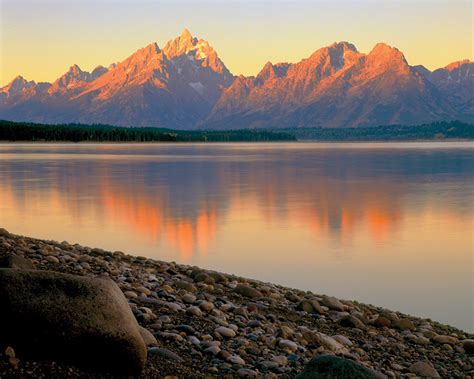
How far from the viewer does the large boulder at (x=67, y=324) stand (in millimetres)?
9742

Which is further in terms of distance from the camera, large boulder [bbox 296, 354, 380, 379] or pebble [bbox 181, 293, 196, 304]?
pebble [bbox 181, 293, 196, 304]

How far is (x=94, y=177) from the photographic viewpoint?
7619 centimetres

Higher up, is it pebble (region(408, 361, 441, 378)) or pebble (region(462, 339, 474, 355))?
pebble (region(408, 361, 441, 378))

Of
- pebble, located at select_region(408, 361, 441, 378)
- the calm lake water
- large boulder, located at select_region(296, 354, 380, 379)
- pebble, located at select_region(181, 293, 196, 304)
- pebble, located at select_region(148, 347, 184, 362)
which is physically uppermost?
large boulder, located at select_region(296, 354, 380, 379)

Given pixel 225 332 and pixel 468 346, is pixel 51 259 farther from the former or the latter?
pixel 468 346

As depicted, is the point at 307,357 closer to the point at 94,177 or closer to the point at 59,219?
the point at 59,219

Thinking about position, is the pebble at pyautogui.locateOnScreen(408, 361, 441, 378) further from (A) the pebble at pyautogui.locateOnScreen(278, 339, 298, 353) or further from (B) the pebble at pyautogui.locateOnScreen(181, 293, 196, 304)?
(B) the pebble at pyautogui.locateOnScreen(181, 293, 196, 304)

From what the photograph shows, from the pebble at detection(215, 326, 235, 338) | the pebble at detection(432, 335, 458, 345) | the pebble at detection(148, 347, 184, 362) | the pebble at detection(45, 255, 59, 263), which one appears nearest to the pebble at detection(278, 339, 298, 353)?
the pebble at detection(215, 326, 235, 338)

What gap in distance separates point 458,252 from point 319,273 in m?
8.57

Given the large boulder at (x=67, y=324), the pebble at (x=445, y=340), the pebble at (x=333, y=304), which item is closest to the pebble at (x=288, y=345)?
the large boulder at (x=67, y=324)

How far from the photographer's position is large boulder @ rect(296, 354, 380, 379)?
9914 mm

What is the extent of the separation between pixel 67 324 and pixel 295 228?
27639mm

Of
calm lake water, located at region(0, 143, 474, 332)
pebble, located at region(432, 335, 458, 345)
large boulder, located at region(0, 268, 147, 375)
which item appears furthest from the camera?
calm lake water, located at region(0, 143, 474, 332)

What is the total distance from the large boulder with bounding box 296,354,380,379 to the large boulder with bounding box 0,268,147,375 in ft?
8.99
